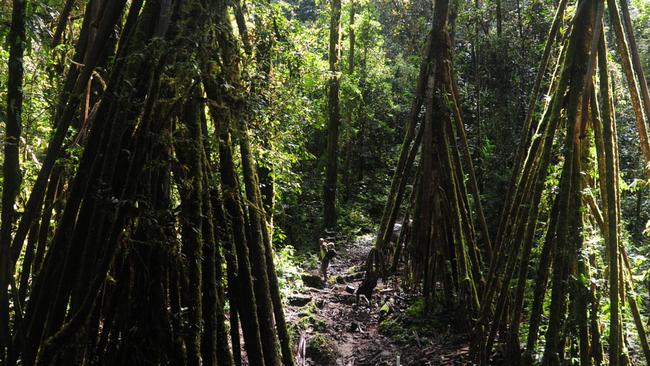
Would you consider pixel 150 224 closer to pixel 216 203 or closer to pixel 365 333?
pixel 216 203

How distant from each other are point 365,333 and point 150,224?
475 cm

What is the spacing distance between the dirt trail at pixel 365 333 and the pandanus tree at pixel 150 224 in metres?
2.67

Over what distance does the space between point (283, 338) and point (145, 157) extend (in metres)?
1.46

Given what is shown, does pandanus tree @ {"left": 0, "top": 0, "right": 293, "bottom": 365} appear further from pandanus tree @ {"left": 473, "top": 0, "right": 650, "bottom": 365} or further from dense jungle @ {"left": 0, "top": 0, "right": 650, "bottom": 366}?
pandanus tree @ {"left": 473, "top": 0, "right": 650, "bottom": 365}

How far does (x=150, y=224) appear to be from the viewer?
81.1 inches

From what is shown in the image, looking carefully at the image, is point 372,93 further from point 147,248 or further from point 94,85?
point 147,248

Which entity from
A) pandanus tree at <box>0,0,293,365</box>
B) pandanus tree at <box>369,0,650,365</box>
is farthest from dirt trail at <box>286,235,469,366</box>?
pandanus tree at <box>0,0,293,365</box>

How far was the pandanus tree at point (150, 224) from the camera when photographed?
215 centimetres

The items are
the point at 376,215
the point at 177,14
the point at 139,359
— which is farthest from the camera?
the point at 376,215

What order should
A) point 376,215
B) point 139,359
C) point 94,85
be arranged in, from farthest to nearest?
point 376,215, point 94,85, point 139,359

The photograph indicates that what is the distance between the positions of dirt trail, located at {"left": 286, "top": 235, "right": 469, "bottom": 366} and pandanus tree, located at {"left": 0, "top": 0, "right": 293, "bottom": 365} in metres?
2.67

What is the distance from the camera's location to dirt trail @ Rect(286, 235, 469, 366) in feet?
17.8

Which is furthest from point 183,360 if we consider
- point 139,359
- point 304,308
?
point 304,308

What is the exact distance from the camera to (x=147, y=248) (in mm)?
2234
